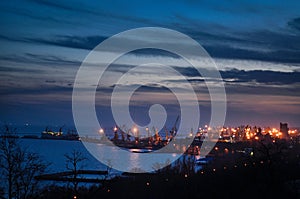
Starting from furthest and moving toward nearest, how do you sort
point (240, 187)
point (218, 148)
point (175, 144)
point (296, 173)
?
point (175, 144)
point (218, 148)
point (296, 173)
point (240, 187)

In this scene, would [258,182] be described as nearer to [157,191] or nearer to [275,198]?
[275,198]

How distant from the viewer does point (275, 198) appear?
7941mm

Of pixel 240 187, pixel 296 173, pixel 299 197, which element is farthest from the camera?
pixel 296 173

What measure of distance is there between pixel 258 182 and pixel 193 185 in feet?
7.00

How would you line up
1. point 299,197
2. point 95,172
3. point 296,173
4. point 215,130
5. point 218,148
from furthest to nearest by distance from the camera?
point 215,130
point 218,148
point 95,172
point 296,173
point 299,197

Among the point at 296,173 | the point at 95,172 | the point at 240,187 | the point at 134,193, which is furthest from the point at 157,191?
the point at 95,172

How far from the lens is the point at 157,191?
11.2 metres

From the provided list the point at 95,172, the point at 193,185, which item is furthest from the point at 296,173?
the point at 95,172

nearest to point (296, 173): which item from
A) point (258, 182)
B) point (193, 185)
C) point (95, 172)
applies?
point (258, 182)

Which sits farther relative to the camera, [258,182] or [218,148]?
[218,148]

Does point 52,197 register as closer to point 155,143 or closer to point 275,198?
point 275,198

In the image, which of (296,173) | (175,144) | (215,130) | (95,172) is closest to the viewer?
(296,173)

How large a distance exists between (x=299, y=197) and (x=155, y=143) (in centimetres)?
3878

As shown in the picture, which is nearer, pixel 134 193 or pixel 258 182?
pixel 258 182
